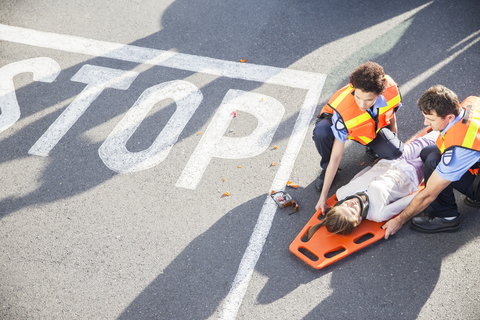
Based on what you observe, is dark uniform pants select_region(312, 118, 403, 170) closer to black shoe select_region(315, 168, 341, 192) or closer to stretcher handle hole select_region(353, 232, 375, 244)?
black shoe select_region(315, 168, 341, 192)

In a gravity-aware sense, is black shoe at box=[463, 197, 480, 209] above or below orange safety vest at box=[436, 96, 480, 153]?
below

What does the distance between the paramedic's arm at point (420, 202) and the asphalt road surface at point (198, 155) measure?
0.20m

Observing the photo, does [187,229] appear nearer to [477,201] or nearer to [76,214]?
[76,214]

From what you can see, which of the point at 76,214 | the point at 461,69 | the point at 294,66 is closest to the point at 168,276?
the point at 76,214

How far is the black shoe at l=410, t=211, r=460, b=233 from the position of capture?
3.87m

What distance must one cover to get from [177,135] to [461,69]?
432 cm

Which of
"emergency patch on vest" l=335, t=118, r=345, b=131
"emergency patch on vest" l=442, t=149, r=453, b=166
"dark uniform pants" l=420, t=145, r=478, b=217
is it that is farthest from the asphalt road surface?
"emergency patch on vest" l=442, t=149, r=453, b=166

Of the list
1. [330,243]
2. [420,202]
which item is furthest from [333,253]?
[420,202]

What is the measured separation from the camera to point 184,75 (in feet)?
19.7

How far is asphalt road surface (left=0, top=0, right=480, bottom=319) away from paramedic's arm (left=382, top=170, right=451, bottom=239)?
20 cm

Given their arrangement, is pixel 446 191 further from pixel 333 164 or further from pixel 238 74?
pixel 238 74

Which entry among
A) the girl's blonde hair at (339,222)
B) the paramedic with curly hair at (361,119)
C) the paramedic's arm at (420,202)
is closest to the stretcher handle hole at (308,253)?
the girl's blonde hair at (339,222)

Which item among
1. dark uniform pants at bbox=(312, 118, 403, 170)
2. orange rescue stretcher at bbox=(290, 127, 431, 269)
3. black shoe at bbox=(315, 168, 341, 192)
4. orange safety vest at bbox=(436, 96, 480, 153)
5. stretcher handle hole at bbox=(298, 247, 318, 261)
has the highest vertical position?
orange safety vest at bbox=(436, 96, 480, 153)

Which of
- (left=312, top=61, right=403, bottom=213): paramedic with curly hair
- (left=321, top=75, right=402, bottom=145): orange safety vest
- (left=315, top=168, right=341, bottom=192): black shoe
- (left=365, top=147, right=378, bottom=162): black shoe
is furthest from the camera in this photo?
(left=365, top=147, right=378, bottom=162): black shoe
